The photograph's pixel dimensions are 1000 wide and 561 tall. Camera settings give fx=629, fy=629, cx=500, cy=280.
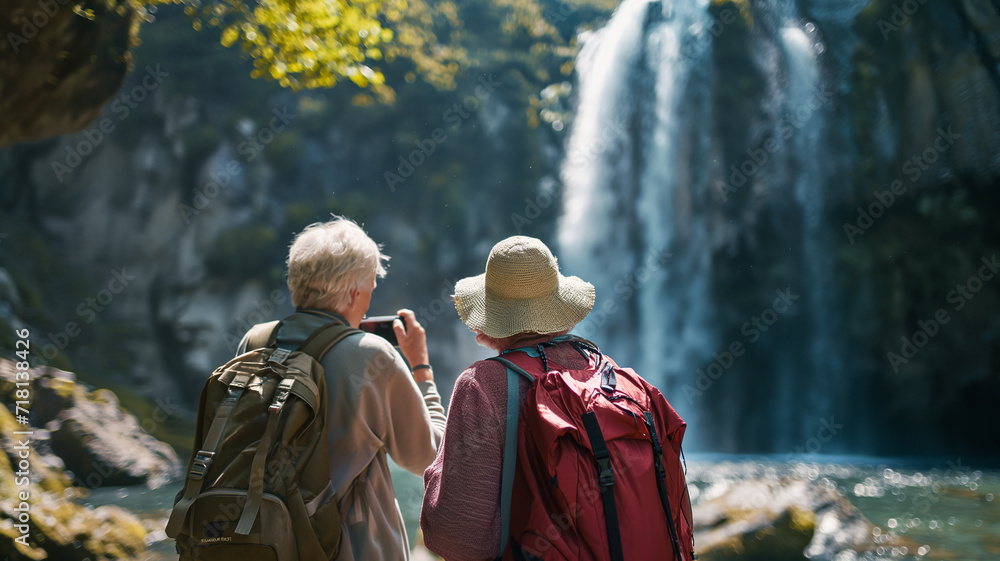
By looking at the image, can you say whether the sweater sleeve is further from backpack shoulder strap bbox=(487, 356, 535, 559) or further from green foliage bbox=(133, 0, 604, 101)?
green foliage bbox=(133, 0, 604, 101)

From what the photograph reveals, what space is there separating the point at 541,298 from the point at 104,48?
652cm

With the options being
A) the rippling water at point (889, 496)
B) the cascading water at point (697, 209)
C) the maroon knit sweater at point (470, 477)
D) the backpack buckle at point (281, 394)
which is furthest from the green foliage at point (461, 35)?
the maroon knit sweater at point (470, 477)

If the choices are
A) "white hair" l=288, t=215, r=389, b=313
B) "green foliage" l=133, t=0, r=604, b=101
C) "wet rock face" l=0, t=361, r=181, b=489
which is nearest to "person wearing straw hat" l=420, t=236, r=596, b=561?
"white hair" l=288, t=215, r=389, b=313

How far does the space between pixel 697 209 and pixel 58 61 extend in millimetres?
11618

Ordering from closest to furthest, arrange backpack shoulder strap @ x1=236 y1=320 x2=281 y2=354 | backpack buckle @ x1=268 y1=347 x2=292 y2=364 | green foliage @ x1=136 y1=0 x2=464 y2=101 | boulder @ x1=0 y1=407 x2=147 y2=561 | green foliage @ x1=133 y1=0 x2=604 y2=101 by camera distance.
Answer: backpack buckle @ x1=268 y1=347 x2=292 y2=364 < backpack shoulder strap @ x1=236 y1=320 x2=281 y2=354 < boulder @ x1=0 y1=407 x2=147 y2=561 < green foliage @ x1=136 y1=0 x2=464 y2=101 < green foliage @ x1=133 y1=0 x2=604 y2=101

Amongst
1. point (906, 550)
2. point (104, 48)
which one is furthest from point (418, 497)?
point (104, 48)

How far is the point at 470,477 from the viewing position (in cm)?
147

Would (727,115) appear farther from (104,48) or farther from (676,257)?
(104,48)

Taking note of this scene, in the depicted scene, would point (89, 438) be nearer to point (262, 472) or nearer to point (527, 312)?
point (262, 472)

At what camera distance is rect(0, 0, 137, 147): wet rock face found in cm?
502

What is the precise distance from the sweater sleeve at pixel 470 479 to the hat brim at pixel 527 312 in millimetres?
201

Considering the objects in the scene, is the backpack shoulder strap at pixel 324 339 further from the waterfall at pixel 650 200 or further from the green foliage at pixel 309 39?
the waterfall at pixel 650 200

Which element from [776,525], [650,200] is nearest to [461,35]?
[650,200]

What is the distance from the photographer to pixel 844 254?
42.1 feet
